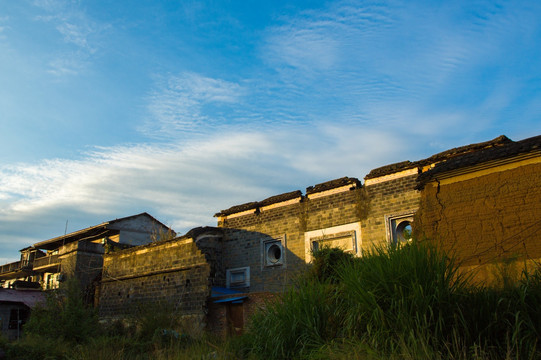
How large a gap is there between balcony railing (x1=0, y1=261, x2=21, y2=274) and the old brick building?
70.3 feet

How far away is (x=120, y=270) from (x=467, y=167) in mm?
17336

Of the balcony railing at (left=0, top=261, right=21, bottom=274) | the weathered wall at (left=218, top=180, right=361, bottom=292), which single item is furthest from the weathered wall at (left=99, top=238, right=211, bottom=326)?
the balcony railing at (left=0, top=261, right=21, bottom=274)

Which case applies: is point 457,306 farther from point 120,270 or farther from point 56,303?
point 120,270

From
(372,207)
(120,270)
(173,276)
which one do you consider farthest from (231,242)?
(372,207)

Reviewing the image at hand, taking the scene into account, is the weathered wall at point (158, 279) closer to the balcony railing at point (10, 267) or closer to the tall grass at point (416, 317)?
the tall grass at point (416, 317)

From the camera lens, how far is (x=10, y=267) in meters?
39.4

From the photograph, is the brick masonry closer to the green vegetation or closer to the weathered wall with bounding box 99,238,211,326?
the weathered wall with bounding box 99,238,211,326

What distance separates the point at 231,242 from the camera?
67.1 ft

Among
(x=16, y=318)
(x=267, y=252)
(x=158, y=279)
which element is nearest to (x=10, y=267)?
(x=16, y=318)

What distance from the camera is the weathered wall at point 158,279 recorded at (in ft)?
56.3

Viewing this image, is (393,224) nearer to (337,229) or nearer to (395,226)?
(395,226)

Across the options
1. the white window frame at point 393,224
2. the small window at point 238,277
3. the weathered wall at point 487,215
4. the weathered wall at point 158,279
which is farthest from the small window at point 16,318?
the weathered wall at point 487,215

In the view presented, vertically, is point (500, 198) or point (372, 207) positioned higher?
point (372, 207)

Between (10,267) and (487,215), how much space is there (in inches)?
1644
